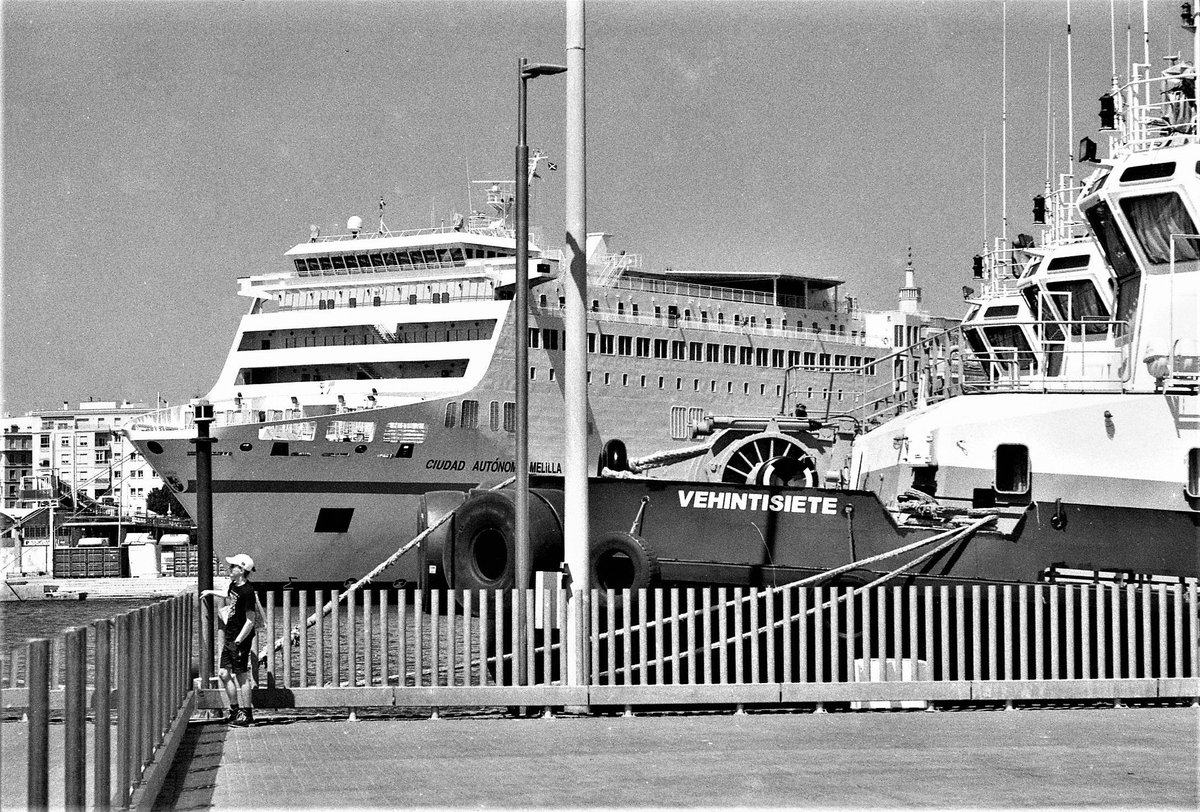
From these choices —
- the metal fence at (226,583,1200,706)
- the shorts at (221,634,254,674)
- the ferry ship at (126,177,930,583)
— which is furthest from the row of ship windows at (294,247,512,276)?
the shorts at (221,634,254,674)

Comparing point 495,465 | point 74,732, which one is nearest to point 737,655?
point 74,732

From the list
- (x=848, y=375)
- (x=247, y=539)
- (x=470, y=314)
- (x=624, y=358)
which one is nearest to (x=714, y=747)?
(x=247, y=539)

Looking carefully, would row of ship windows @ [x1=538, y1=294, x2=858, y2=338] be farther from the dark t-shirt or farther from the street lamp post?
the dark t-shirt

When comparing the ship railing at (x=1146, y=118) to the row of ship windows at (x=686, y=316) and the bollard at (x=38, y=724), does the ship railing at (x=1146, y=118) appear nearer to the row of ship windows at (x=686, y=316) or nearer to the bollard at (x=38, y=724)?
the bollard at (x=38, y=724)

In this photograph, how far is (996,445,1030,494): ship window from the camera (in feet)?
64.4

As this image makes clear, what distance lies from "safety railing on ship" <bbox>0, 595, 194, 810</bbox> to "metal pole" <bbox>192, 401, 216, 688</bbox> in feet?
8.75

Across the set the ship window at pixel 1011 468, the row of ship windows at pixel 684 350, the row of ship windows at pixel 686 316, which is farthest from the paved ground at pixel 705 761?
the row of ship windows at pixel 686 316

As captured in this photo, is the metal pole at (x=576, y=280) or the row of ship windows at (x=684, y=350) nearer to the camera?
the metal pole at (x=576, y=280)

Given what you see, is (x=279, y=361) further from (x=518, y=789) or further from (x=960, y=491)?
(x=518, y=789)

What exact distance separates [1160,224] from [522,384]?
32.7 feet

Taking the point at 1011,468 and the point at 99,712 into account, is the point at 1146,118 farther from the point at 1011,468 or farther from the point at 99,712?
the point at 99,712

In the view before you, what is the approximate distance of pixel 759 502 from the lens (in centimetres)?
1888

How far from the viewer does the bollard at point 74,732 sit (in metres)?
5.89

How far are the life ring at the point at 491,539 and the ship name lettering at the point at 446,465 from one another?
25.1m
